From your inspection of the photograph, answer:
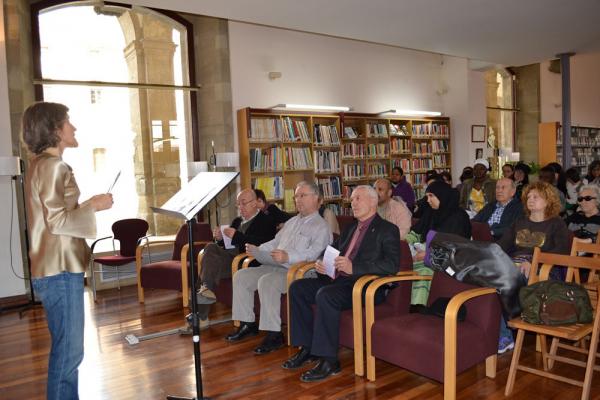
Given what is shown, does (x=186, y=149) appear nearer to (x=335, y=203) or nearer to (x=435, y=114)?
(x=335, y=203)

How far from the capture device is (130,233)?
6.48m

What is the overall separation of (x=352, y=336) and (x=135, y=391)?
1546 millimetres

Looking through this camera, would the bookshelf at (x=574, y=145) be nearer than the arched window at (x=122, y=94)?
No

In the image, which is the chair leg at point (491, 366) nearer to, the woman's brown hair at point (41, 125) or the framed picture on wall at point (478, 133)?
the woman's brown hair at point (41, 125)

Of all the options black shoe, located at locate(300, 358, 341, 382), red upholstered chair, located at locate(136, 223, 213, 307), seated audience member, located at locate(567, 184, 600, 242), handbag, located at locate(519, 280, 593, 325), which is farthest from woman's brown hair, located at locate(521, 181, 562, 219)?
red upholstered chair, located at locate(136, 223, 213, 307)

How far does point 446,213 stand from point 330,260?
1.56 m

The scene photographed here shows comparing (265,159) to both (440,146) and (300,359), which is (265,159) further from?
(300,359)

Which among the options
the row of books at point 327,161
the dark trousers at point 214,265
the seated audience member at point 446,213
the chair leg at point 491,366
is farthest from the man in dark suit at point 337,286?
the row of books at point 327,161

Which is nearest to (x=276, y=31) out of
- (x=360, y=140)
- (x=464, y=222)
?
(x=360, y=140)

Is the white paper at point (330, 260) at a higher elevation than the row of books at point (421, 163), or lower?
lower

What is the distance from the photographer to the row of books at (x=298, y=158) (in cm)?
788

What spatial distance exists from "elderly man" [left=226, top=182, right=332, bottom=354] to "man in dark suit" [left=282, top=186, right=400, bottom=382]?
0.97ft

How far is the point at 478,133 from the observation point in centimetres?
1048

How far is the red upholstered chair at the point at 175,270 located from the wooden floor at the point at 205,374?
58 centimetres
